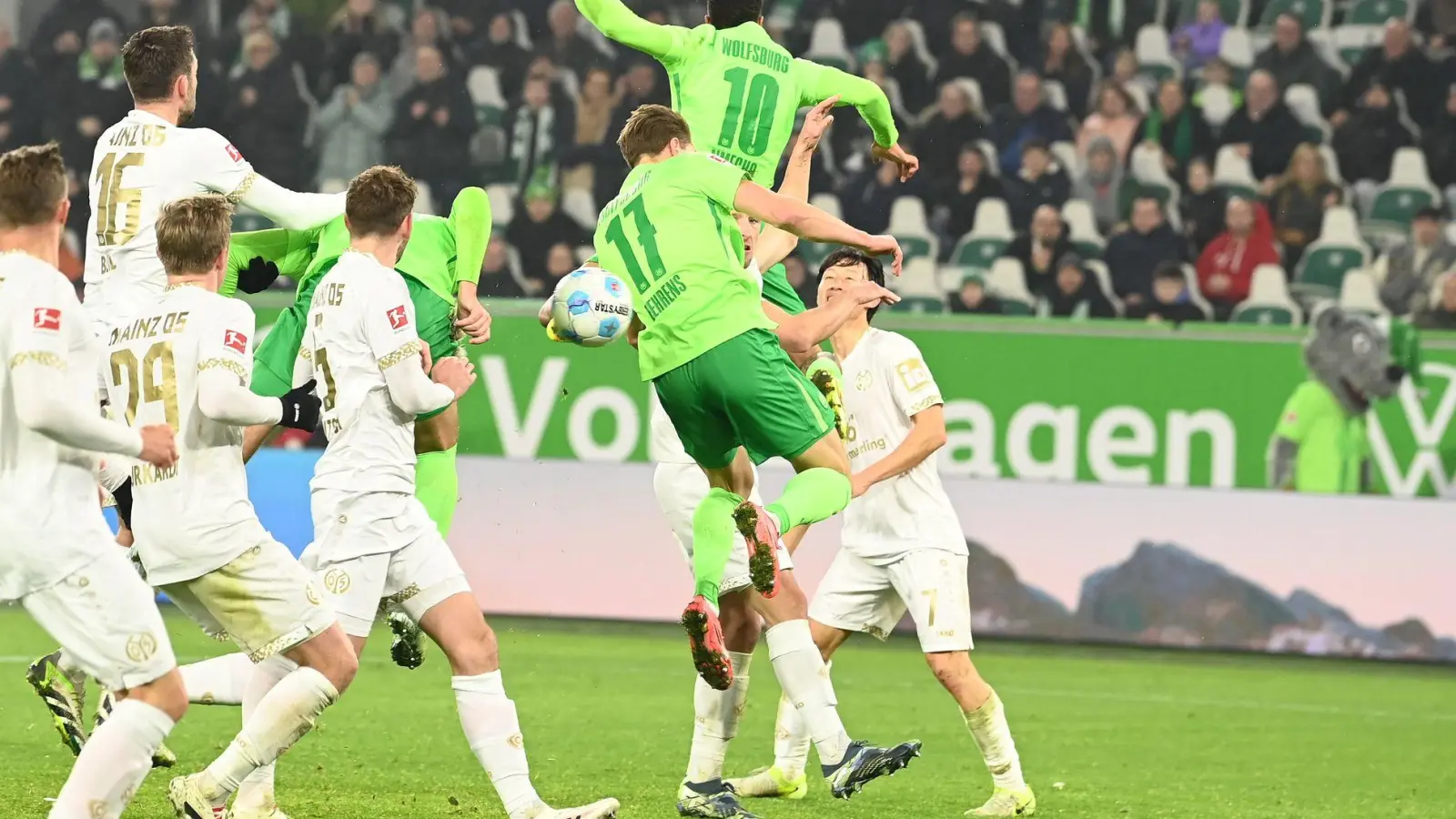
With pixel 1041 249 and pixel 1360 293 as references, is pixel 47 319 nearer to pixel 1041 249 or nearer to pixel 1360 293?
pixel 1041 249

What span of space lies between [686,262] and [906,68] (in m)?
10.3

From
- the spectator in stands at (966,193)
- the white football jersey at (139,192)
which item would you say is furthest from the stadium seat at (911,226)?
the white football jersey at (139,192)

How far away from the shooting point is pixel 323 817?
620cm

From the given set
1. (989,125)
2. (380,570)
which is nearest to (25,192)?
(380,570)

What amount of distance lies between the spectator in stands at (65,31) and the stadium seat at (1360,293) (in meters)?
10.4

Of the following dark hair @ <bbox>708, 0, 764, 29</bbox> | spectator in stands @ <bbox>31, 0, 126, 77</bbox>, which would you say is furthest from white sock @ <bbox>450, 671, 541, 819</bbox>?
spectator in stands @ <bbox>31, 0, 126, 77</bbox>

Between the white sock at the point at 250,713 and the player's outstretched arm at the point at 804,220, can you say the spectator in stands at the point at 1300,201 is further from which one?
the white sock at the point at 250,713

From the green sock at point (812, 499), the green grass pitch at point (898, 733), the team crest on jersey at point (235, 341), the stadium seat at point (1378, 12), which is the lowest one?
the green grass pitch at point (898, 733)

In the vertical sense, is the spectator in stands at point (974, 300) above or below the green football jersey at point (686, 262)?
below

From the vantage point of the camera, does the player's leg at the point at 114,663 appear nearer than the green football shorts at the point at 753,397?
Yes

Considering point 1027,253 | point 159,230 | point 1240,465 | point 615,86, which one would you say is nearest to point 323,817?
point 159,230

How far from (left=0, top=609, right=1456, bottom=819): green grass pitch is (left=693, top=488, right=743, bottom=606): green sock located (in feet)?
3.73

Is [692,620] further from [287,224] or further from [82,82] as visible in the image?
[82,82]

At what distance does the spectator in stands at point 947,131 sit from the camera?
15.6 metres
